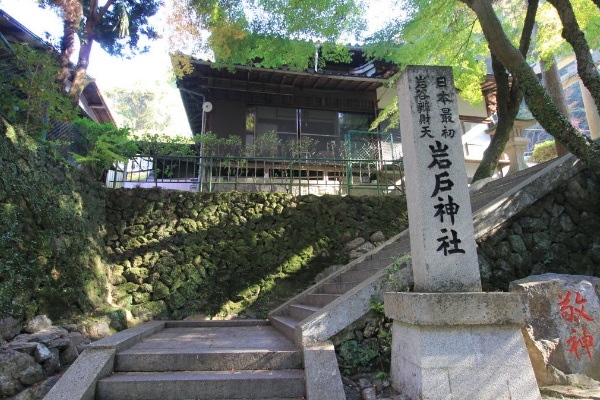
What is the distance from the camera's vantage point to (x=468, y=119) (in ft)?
57.2

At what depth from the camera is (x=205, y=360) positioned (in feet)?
15.4

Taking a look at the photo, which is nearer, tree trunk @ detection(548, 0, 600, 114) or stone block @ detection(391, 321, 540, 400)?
stone block @ detection(391, 321, 540, 400)

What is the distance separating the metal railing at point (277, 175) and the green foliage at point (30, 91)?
10.7 ft

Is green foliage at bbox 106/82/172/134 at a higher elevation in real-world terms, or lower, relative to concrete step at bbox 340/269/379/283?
higher

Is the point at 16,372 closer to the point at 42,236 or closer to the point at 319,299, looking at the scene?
the point at 42,236

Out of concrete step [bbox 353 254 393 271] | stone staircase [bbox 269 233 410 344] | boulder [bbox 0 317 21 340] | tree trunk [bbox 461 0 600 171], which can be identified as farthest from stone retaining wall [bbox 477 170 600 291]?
boulder [bbox 0 317 21 340]

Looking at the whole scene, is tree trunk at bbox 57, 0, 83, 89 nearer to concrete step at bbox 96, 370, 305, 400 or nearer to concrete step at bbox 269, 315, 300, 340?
concrete step at bbox 269, 315, 300, 340

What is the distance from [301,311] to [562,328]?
4.03 meters

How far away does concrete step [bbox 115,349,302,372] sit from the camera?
464 cm

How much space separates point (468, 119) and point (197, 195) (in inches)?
546

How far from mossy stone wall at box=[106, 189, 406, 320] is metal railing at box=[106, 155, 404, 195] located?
42.4 inches

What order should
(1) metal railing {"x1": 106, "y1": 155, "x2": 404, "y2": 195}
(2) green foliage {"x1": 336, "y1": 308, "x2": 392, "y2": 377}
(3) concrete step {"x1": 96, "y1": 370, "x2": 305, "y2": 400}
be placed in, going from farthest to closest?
(1) metal railing {"x1": 106, "y1": 155, "x2": 404, "y2": 195} → (2) green foliage {"x1": 336, "y1": 308, "x2": 392, "y2": 377} → (3) concrete step {"x1": 96, "y1": 370, "x2": 305, "y2": 400}

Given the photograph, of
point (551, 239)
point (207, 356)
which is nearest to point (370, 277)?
point (207, 356)

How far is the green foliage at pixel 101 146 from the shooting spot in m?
8.66
